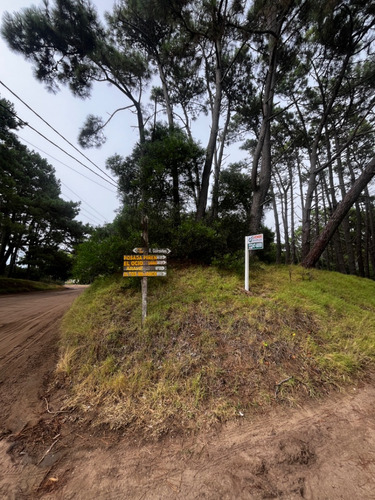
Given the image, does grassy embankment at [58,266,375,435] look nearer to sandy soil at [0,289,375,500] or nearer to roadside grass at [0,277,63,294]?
sandy soil at [0,289,375,500]

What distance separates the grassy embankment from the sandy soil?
17 centimetres

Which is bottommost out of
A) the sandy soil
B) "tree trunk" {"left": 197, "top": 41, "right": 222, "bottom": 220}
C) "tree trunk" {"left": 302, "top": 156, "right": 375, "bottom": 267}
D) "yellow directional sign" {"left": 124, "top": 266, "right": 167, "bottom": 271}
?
the sandy soil

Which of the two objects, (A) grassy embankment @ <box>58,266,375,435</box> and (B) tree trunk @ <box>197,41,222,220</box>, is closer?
(A) grassy embankment @ <box>58,266,375,435</box>

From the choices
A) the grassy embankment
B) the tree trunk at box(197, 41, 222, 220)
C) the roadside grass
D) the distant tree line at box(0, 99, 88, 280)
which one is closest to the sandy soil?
the grassy embankment

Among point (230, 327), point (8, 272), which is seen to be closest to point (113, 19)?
point (230, 327)

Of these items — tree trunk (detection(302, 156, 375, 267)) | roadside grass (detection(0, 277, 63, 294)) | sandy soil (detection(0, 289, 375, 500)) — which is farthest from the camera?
roadside grass (detection(0, 277, 63, 294))

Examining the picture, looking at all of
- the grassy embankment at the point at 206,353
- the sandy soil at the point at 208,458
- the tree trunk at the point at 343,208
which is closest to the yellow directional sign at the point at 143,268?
the grassy embankment at the point at 206,353

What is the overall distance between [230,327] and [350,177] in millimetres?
15204

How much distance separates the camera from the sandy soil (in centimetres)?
137

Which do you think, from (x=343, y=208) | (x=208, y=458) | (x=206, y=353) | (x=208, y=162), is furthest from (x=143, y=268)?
(x=343, y=208)

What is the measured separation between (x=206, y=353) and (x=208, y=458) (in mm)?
1130

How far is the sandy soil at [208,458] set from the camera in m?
1.37

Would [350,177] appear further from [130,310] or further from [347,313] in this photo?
[130,310]

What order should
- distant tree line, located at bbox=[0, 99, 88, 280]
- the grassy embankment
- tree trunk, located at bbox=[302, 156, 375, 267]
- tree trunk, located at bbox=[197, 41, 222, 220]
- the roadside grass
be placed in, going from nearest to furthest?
1. the grassy embankment
2. tree trunk, located at bbox=[302, 156, 375, 267]
3. tree trunk, located at bbox=[197, 41, 222, 220]
4. the roadside grass
5. distant tree line, located at bbox=[0, 99, 88, 280]
